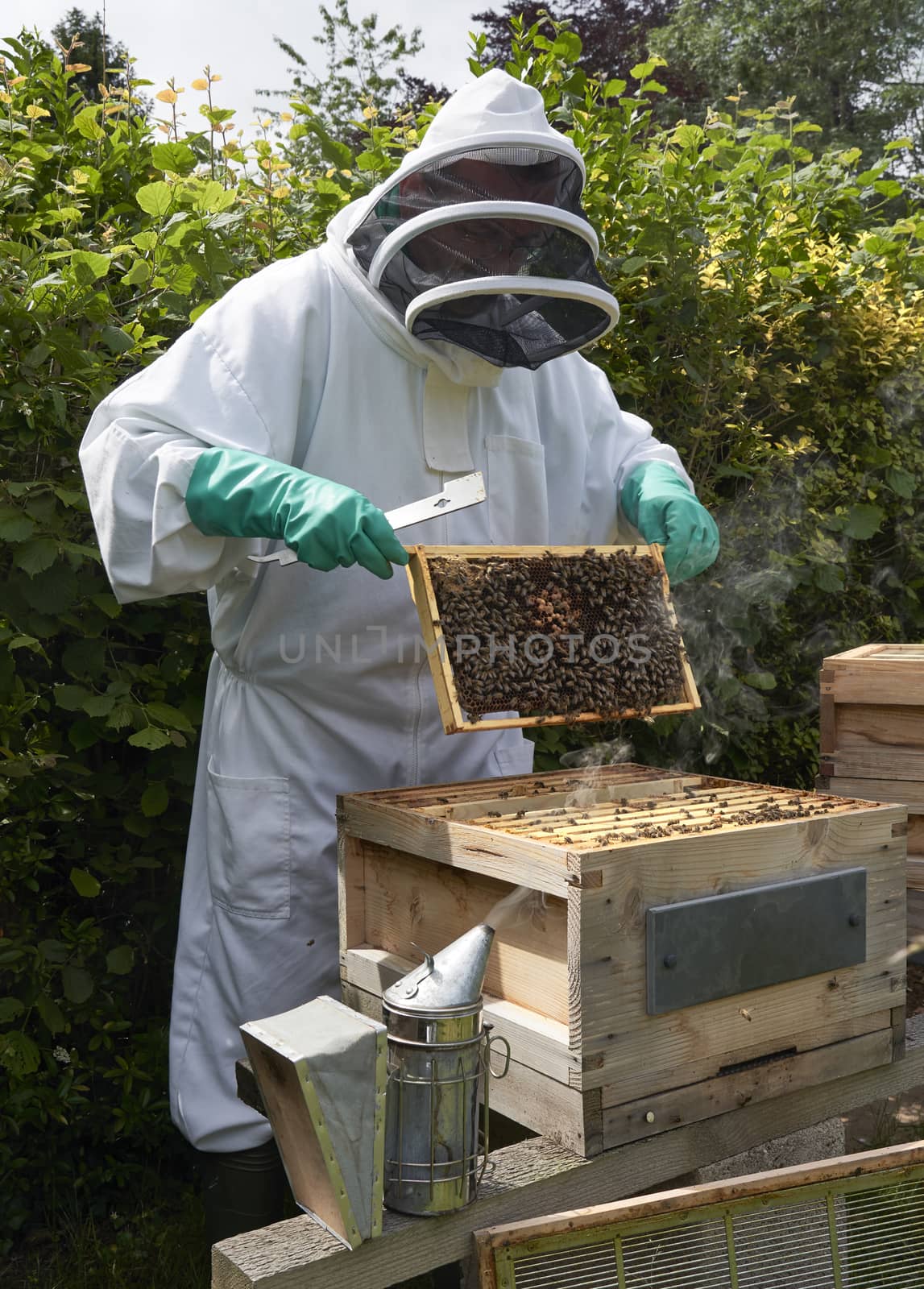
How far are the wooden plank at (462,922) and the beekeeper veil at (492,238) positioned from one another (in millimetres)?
1028

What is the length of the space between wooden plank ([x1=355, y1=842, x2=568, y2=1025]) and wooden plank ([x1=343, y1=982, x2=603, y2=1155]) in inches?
4.2

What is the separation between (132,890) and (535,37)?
310 cm

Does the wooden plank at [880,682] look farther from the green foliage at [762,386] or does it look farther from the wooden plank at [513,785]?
the green foliage at [762,386]

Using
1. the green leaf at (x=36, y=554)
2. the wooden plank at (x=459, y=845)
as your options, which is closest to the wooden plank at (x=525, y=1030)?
the wooden plank at (x=459, y=845)

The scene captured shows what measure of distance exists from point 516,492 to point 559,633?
0.41 metres

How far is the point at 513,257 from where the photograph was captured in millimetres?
2291

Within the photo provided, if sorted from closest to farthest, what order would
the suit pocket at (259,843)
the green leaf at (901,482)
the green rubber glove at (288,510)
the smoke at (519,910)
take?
the smoke at (519,910)
the green rubber glove at (288,510)
the suit pocket at (259,843)
the green leaf at (901,482)

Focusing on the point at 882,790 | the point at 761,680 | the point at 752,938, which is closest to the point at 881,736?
the point at 882,790

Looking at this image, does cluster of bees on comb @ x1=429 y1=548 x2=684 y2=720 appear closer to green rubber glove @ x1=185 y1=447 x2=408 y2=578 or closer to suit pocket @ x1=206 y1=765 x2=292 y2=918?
green rubber glove @ x1=185 y1=447 x2=408 y2=578

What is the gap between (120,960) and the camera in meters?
2.89

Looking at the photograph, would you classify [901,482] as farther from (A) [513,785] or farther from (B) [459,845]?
(B) [459,845]

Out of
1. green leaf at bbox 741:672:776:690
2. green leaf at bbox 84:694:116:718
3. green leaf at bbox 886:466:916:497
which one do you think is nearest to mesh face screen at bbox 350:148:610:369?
green leaf at bbox 84:694:116:718

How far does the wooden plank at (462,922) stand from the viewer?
1792 mm

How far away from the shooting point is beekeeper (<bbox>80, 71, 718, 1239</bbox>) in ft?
7.10
